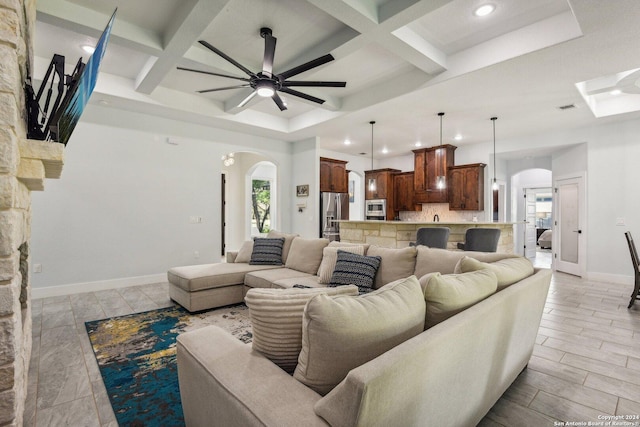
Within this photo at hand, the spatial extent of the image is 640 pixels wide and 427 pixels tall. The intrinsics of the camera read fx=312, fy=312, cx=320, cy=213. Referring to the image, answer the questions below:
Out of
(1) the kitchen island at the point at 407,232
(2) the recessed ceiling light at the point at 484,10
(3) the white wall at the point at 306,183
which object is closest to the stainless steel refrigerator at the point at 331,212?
(3) the white wall at the point at 306,183

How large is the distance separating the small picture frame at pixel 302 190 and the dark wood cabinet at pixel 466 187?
3.43 m

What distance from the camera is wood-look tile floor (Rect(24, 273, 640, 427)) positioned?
5.97ft

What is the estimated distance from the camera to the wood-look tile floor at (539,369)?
182cm

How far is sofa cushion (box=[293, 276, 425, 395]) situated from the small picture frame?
18.4 ft

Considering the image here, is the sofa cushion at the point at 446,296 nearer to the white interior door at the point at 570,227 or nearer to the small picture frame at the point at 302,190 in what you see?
the small picture frame at the point at 302,190

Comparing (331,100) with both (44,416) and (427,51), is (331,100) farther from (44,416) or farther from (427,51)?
(44,416)

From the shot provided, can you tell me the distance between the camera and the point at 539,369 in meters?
2.34

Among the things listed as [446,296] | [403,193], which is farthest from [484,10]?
[403,193]

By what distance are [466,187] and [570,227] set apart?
6.82ft

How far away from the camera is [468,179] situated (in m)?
7.16

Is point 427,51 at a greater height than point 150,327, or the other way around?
point 427,51

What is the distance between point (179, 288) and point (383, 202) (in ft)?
20.0

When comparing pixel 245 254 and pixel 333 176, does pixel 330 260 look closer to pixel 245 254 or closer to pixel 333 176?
pixel 245 254

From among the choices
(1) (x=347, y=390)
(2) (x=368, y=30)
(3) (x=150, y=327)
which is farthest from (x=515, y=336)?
(3) (x=150, y=327)
